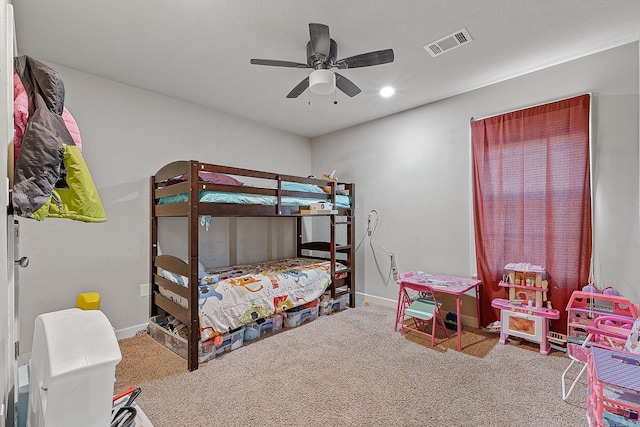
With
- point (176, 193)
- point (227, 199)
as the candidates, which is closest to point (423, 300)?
point (227, 199)

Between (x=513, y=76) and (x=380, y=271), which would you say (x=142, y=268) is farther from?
(x=513, y=76)

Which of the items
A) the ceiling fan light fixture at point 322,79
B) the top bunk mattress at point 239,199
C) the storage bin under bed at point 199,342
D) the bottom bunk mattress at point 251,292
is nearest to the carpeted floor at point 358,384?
the storage bin under bed at point 199,342

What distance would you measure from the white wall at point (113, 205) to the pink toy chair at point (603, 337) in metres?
3.43

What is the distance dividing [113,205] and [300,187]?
1.87m

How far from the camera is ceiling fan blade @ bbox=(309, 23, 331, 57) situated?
189 centimetres

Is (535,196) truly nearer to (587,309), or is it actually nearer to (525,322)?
(587,309)

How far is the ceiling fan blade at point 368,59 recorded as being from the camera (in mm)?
2018

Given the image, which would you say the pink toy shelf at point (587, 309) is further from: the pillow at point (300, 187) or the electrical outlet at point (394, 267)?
the pillow at point (300, 187)

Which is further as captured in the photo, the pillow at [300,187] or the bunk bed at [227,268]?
the pillow at [300,187]

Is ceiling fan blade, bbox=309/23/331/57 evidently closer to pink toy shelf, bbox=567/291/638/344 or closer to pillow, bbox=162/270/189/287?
pillow, bbox=162/270/189/287

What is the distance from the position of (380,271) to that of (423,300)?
3.18ft

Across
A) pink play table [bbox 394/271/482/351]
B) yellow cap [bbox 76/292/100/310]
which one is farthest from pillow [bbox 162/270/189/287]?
pink play table [bbox 394/271/482/351]

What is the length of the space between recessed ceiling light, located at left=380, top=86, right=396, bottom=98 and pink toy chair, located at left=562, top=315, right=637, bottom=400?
2617mm

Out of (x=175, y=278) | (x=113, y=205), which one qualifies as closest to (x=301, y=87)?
(x=175, y=278)
